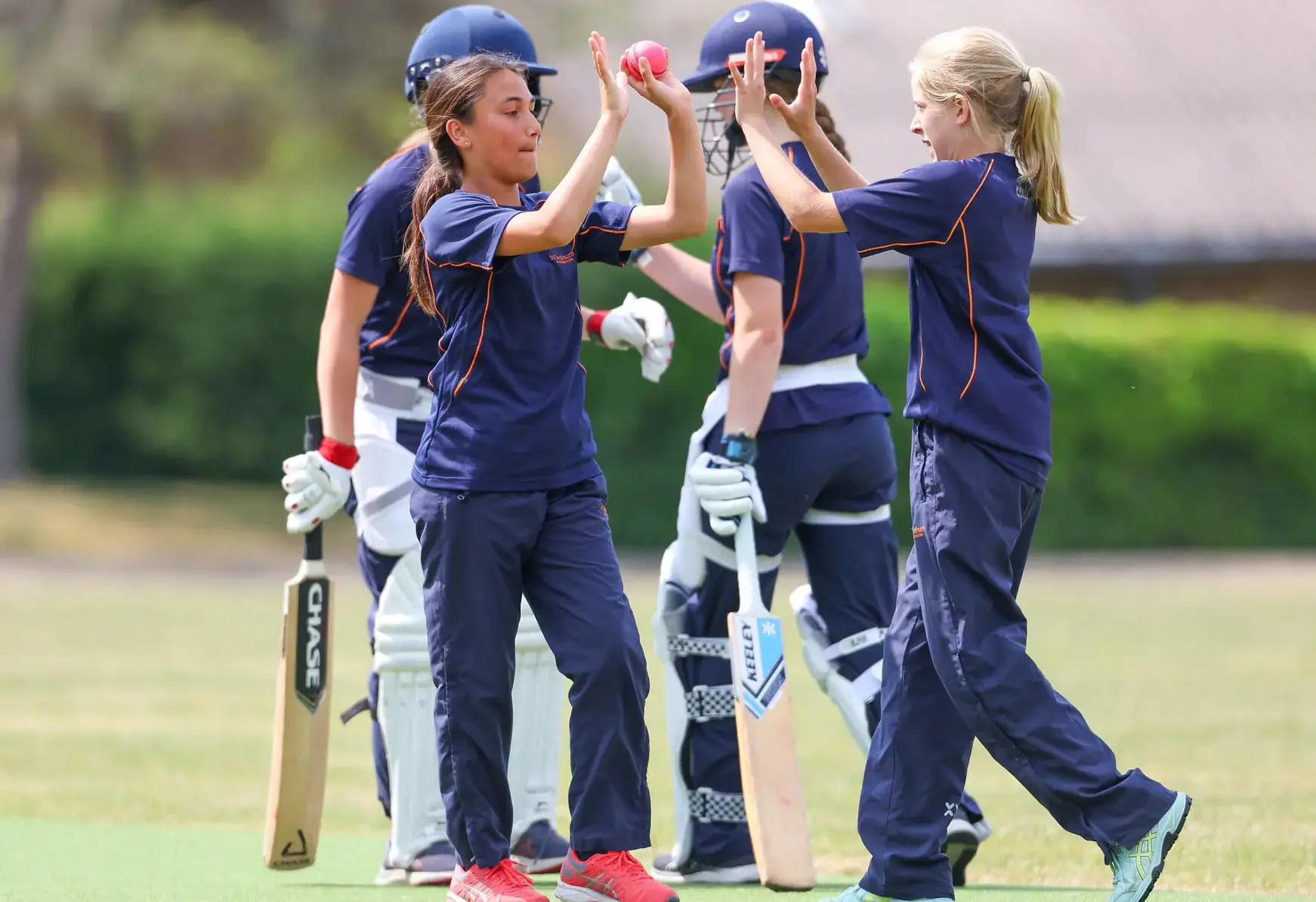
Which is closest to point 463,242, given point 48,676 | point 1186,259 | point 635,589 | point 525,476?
point 525,476

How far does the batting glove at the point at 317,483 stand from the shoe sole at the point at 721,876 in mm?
1287

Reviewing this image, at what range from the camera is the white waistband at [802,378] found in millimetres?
5012

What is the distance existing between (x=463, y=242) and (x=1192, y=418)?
13.3 metres

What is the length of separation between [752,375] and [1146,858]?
158 centimetres

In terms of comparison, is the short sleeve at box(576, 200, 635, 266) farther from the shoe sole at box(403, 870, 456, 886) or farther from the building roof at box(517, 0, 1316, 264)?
the building roof at box(517, 0, 1316, 264)

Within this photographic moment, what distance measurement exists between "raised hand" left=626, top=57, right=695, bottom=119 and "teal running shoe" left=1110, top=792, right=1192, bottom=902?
1.82 meters

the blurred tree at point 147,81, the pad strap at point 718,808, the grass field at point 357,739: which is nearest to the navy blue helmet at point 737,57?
the pad strap at point 718,808

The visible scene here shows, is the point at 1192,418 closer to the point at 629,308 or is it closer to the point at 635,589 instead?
the point at 635,589

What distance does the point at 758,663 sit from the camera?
15.3 feet

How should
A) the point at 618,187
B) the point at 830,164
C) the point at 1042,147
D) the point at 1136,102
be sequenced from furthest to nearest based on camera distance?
1. the point at 1136,102
2. the point at 618,187
3. the point at 830,164
4. the point at 1042,147

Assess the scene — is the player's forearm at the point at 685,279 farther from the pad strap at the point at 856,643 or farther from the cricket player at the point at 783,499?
the pad strap at the point at 856,643

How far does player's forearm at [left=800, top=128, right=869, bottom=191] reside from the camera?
4445 mm

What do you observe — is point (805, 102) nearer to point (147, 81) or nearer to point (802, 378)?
point (802, 378)

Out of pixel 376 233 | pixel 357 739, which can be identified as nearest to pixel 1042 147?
pixel 376 233
